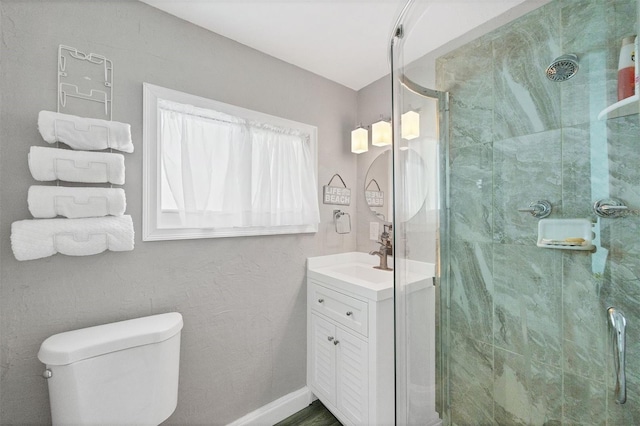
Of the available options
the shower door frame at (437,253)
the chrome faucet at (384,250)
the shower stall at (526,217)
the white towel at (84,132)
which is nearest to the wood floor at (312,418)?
the shower door frame at (437,253)

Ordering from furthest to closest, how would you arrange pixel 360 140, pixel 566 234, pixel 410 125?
pixel 360 140 < pixel 410 125 < pixel 566 234

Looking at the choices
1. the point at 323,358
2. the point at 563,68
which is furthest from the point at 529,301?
the point at 323,358

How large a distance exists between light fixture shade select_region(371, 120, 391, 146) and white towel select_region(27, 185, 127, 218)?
1550 mm

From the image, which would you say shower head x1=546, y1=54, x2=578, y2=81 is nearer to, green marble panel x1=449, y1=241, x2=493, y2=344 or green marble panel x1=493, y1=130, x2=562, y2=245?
green marble panel x1=493, y1=130, x2=562, y2=245

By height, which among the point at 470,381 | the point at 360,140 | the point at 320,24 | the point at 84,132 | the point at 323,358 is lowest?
the point at 323,358

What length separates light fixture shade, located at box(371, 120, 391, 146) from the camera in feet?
6.40

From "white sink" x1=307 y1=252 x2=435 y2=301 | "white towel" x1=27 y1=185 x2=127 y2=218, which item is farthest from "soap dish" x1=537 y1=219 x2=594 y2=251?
"white towel" x1=27 y1=185 x2=127 y2=218

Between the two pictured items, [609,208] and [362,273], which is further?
[362,273]

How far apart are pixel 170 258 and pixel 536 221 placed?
1.55 meters

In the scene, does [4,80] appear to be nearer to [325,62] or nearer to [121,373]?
[121,373]

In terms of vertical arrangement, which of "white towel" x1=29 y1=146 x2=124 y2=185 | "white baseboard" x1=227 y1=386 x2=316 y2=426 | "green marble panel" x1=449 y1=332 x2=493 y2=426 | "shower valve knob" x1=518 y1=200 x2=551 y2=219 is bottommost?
"white baseboard" x1=227 y1=386 x2=316 y2=426

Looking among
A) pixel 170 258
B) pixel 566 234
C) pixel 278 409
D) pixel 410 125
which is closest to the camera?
pixel 566 234

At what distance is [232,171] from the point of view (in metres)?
1.56

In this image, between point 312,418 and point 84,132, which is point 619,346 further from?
point 84,132
